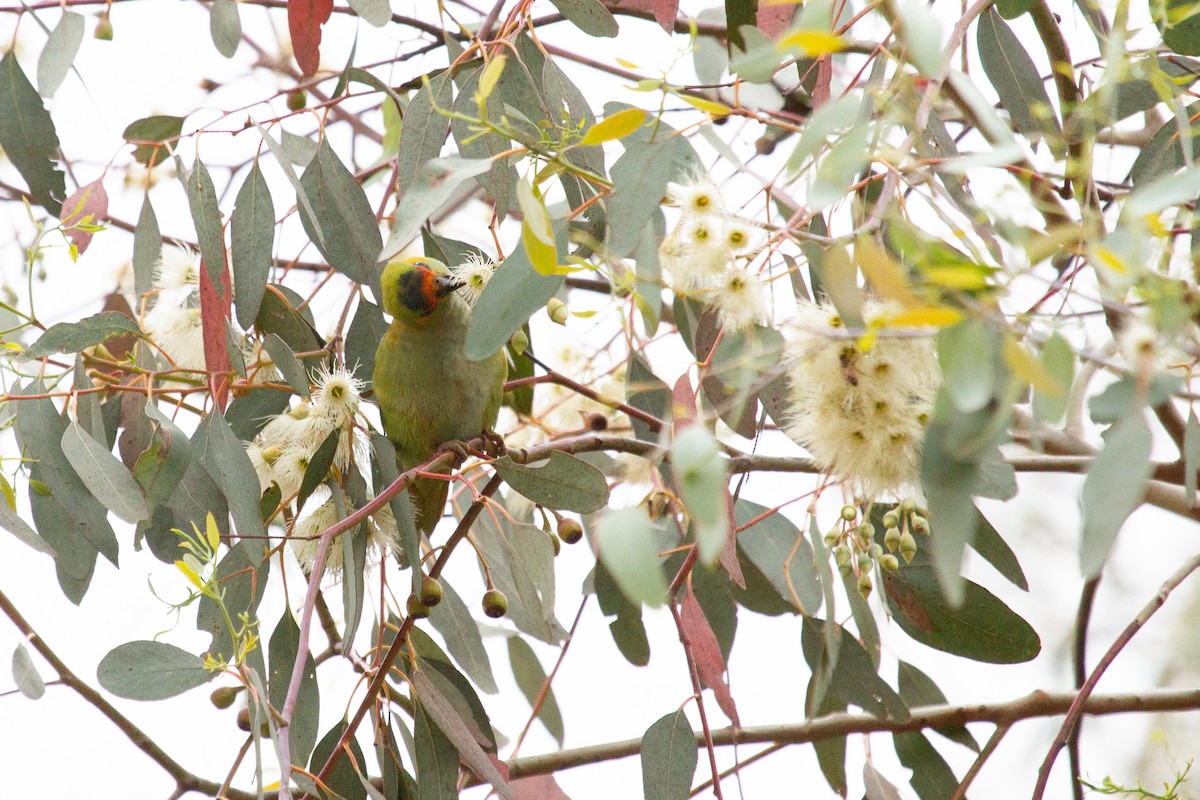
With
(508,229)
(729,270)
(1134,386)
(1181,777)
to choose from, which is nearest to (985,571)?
(508,229)

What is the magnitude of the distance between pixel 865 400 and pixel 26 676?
118cm

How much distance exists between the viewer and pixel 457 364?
245 centimetres

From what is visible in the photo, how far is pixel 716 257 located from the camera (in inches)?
54.7

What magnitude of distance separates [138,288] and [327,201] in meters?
0.33

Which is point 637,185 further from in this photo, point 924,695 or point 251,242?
point 924,695

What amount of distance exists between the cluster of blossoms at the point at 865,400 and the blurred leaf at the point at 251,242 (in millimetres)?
830

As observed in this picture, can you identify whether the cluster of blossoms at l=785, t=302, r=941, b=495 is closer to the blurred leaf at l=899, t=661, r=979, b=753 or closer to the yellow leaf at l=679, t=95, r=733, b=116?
the yellow leaf at l=679, t=95, r=733, b=116

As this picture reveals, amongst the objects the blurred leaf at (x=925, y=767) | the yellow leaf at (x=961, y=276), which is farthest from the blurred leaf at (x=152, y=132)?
the blurred leaf at (x=925, y=767)

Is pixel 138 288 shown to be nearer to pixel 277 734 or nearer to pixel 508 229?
pixel 277 734

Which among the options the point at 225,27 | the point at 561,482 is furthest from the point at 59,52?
the point at 561,482

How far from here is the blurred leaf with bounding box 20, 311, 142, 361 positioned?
156 cm

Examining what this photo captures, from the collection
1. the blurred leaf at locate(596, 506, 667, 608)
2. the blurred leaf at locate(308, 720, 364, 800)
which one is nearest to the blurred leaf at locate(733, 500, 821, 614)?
the blurred leaf at locate(308, 720, 364, 800)

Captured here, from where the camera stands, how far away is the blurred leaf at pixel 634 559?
0.78m

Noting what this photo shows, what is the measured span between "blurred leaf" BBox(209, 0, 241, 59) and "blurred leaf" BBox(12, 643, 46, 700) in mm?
1037
